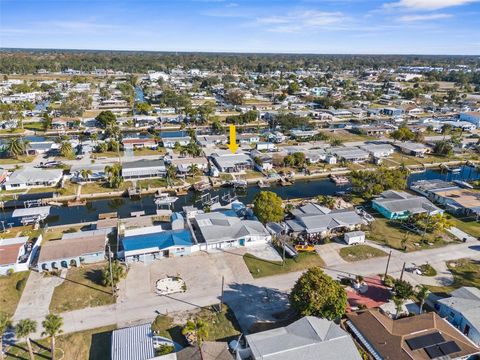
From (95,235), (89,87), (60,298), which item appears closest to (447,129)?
(95,235)

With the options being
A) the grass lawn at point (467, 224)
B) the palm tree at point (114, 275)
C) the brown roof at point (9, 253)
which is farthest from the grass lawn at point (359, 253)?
the brown roof at point (9, 253)

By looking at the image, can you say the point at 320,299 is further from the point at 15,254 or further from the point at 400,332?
the point at 15,254

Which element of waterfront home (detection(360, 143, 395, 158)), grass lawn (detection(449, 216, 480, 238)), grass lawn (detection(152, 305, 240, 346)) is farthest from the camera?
waterfront home (detection(360, 143, 395, 158))

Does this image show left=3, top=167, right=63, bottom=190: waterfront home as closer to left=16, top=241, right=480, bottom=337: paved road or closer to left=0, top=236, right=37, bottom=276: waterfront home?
left=0, top=236, right=37, bottom=276: waterfront home

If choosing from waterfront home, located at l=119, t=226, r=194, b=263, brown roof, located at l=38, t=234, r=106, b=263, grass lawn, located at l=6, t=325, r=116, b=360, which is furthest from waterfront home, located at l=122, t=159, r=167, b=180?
grass lawn, located at l=6, t=325, r=116, b=360

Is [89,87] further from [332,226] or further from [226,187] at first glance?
[332,226]
